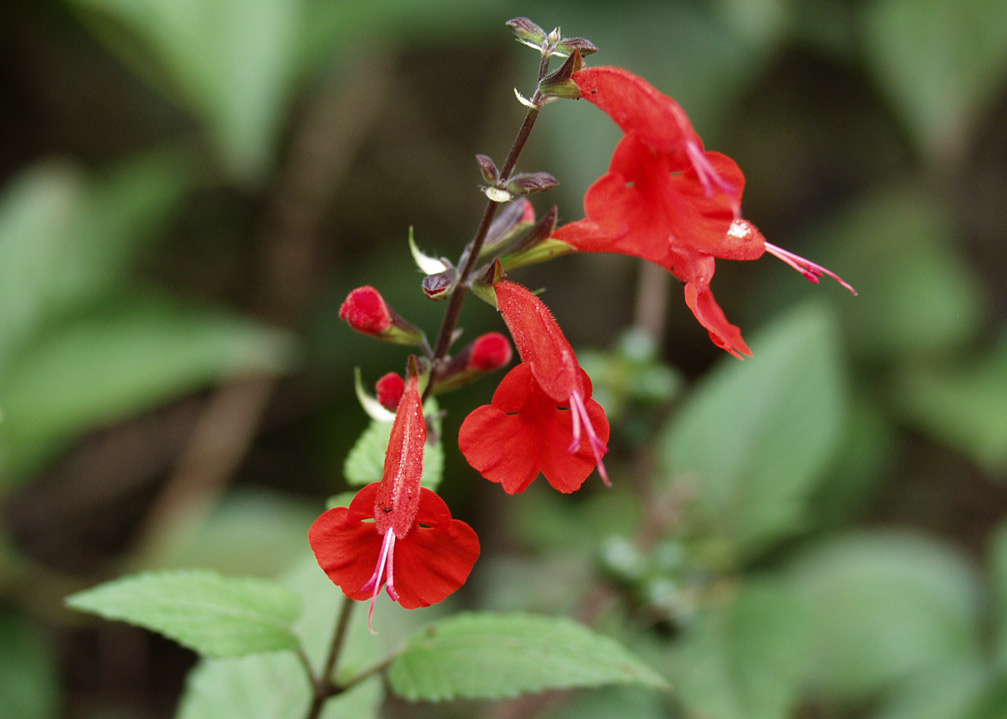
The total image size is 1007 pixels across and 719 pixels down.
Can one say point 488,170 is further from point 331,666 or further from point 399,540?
point 331,666

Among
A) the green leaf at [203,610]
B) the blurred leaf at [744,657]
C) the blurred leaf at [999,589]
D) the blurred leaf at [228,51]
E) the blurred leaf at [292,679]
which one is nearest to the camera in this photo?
the green leaf at [203,610]

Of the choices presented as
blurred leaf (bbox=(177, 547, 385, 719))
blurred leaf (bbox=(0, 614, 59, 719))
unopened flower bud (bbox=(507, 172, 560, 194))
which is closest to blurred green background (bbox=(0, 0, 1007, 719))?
blurred leaf (bbox=(0, 614, 59, 719))

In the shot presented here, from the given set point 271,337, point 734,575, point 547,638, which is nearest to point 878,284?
point 734,575

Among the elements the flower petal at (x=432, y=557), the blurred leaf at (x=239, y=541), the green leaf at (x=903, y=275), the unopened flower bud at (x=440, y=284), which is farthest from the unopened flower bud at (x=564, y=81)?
the green leaf at (x=903, y=275)

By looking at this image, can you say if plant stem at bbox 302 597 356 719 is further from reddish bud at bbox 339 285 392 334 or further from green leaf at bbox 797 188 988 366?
green leaf at bbox 797 188 988 366

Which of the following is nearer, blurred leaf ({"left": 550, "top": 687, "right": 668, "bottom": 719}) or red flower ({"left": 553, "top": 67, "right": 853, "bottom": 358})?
red flower ({"left": 553, "top": 67, "right": 853, "bottom": 358})

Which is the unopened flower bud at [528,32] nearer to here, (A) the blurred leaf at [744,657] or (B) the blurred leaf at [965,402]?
(A) the blurred leaf at [744,657]
